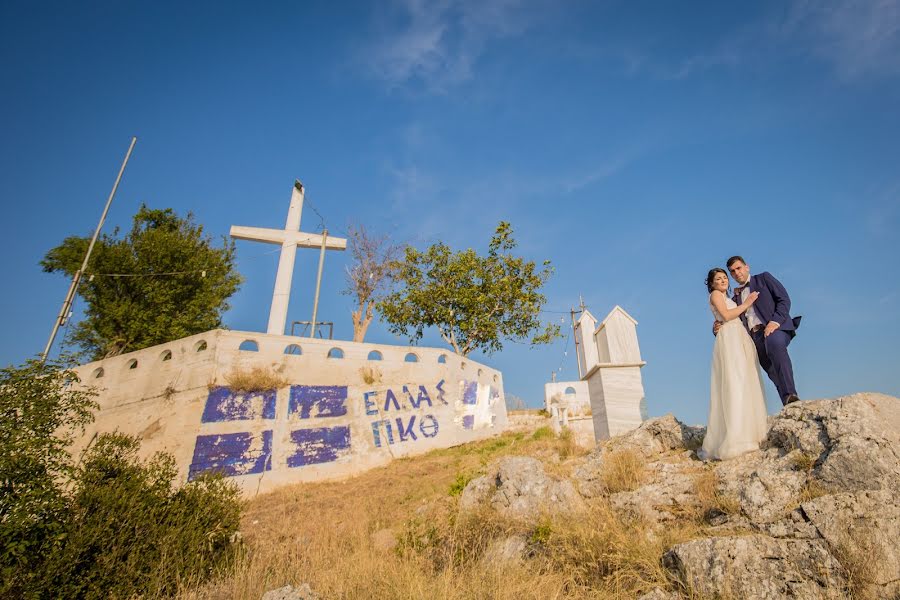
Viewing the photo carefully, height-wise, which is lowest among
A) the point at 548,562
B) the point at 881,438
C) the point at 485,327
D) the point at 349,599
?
the point at 349,599

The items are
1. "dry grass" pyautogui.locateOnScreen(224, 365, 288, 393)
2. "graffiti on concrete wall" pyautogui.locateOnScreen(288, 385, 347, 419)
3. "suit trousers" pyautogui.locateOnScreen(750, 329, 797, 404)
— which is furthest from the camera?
"graffiti on concrete wall" pyautogui.locateOnScreen(288, 385, 347, 419)

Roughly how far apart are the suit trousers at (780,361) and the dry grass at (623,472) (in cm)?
176

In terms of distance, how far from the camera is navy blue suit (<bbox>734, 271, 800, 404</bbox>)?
4.90 metres

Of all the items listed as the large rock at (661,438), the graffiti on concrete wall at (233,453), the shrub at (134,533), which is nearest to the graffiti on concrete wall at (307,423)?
the graffiti on concrete wall at (233,453)

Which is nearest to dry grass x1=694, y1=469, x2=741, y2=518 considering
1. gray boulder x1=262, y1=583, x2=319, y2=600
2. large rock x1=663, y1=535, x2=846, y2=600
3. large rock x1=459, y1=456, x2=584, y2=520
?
large rock x1=663, y1=535, x2=846, y2=600

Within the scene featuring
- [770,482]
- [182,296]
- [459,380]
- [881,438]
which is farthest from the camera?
[182,296]

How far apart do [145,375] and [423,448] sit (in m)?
10.2

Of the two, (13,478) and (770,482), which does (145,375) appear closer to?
(13,478)

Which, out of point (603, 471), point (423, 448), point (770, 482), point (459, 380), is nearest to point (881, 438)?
point (770, 482)

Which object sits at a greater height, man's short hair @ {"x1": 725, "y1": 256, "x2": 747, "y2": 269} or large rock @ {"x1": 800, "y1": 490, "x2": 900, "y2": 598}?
man's short hair @ {"x1": 725, "y1": 256, "x2": 747, "y2": 269}

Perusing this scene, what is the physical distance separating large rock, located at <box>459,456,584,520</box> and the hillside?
2 centimetres

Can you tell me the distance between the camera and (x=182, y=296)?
22.4m

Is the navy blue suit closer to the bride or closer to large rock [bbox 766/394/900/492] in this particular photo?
the bride

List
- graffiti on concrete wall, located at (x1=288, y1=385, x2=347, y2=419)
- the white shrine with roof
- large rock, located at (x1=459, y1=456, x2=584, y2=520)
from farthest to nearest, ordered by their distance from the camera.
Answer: graffiti on concrete wall, located at (x1=288, y1=385, x2=347, y2=419)
the white shrine with roof
large rock, located at (x1=459, y1=456, x2=584, y2=520)
